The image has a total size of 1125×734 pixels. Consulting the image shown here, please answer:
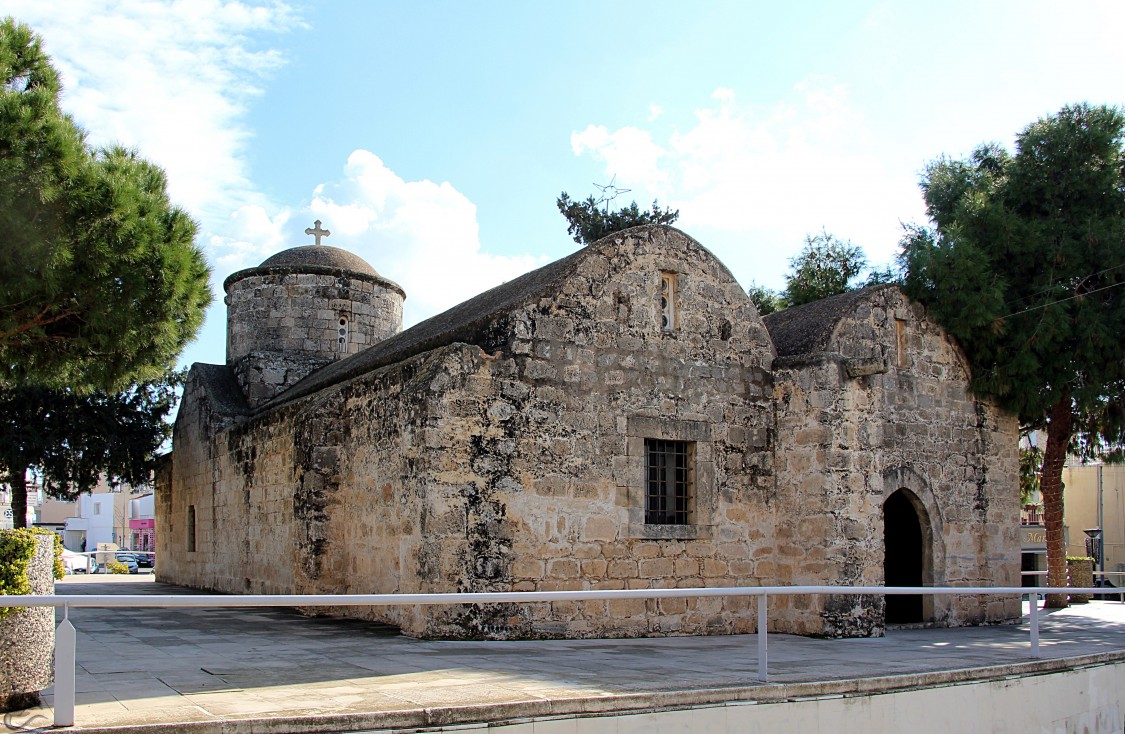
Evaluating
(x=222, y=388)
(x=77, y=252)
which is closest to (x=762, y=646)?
(x=77, y=252)

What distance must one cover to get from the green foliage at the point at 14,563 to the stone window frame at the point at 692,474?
723cm

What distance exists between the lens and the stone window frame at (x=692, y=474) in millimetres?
12172

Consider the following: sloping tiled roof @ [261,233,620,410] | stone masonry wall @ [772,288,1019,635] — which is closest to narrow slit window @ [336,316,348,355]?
sloping tiled roof @ [261,233,620,410]

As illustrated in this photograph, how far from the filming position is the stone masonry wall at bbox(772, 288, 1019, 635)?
41.0ft

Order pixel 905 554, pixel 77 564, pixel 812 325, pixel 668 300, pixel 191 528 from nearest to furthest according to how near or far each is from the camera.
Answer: pixel 668 300 < pixel 812 325 < pixel 905 554 < pixel 191 528 < pixel 77 564

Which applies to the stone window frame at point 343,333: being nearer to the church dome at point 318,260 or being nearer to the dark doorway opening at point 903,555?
the church dome at point 318,260

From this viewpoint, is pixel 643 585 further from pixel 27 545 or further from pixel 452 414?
pixel 27 545

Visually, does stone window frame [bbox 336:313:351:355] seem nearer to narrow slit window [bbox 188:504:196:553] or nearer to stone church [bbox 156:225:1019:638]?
narrow slit window [bbox 188:504:196:553]

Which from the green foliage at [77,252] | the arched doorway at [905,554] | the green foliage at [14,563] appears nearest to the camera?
the green foliage at [14,563]

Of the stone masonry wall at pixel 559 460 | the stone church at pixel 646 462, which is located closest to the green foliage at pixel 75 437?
the stone church at pixel 646 462

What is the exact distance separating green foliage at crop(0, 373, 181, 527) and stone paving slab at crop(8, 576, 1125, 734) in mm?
12684

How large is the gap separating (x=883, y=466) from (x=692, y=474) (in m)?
2.84

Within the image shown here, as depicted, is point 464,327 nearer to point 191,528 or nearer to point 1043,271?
point 1043,271

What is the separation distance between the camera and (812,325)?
46.2 ft
